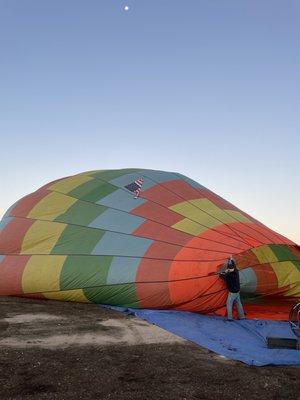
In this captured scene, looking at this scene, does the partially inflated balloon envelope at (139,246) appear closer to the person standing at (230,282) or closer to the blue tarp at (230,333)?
the person standing at (230,282)

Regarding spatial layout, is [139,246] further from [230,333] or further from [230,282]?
[230,333]

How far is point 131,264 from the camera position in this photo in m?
9.97

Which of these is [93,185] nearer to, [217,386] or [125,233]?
[125,233]

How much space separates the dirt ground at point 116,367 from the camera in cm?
521

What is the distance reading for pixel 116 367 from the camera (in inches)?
237

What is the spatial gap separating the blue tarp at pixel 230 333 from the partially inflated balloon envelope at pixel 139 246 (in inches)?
14.2

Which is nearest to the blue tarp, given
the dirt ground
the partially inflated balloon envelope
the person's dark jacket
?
the dirt ground

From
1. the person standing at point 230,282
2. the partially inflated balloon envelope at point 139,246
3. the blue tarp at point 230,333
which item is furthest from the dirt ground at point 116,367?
the person standing at point 230,282

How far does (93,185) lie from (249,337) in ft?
19.3

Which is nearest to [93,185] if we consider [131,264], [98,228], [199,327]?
[98,228]

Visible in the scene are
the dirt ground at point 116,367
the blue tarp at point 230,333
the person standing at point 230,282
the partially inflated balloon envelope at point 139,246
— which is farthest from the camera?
the partially inflated balloon envelope at point 139,246

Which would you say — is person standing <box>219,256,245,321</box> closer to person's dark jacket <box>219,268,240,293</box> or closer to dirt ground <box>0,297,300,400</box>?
person's dark jacket <box>219,268,240,293</box>

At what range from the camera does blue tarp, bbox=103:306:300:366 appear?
6906 millimetres

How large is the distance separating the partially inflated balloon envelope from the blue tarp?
1.18 feet
